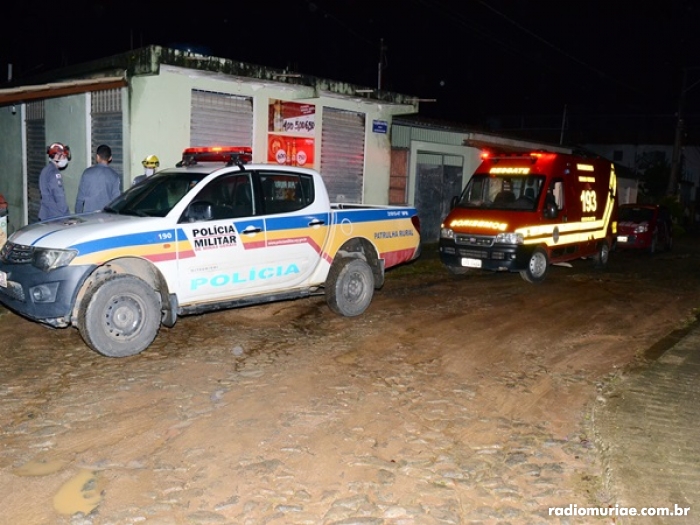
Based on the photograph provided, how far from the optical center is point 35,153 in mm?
14219

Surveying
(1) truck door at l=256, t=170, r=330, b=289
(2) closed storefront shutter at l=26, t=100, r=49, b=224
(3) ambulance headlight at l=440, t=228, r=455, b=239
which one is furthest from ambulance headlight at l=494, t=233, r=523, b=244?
(2) closed storefront shutter at l=26, t=100, r=49, b=224

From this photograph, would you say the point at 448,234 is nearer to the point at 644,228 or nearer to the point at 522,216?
the point at 522,216

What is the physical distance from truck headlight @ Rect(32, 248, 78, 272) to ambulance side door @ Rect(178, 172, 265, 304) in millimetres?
1099

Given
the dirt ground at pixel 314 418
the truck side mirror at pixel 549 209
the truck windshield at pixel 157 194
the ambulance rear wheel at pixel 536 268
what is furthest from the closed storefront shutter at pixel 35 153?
the truck side mirror at pixel 549 209

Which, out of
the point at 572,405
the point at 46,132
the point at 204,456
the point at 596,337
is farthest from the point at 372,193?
the point at 204,456

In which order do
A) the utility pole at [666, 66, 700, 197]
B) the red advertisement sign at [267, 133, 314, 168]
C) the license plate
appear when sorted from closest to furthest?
the license plate < the red advertisement sign at [267, 133, 314, 168] < the utility pole at [666, 66, 700, 197]

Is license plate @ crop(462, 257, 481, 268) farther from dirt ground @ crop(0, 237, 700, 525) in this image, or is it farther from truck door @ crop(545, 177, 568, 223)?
dirt ground @ crop(0, 237, 700, 525)

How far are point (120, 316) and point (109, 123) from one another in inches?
251

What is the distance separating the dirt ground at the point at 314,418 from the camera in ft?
12.8

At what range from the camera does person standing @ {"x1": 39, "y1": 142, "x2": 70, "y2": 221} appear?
31.2 ft

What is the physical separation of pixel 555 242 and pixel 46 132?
35.7 feet

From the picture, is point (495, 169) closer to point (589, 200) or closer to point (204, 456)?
point (589, 200)

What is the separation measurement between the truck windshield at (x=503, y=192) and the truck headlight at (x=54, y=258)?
27.7 ft

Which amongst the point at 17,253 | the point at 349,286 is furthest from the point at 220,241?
the point at 349,286
